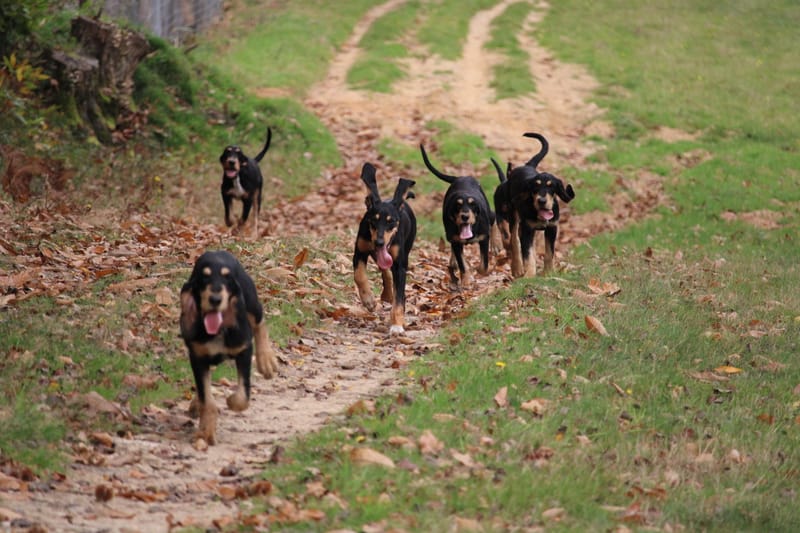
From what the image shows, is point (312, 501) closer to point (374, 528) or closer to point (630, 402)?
point (374, 528)

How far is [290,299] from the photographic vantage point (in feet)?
35.6

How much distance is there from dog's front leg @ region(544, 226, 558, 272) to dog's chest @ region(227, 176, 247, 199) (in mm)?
4849

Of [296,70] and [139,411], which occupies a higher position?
[139,411]

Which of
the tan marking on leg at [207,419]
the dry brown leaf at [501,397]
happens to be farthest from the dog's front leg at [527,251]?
the tan marking on leg at [207,419]

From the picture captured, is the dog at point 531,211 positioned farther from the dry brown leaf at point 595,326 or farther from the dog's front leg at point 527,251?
the dry brown leaf at point 595,326

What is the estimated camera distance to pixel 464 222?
12.1 meters

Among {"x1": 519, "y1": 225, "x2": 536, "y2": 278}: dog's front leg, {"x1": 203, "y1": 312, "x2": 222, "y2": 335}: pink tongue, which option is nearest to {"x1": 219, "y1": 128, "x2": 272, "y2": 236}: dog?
{"x1": 519, "y1": 225, "x2": 536, "y2": 278}: dog's front leg

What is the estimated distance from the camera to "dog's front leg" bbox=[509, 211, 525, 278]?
13.1 metres

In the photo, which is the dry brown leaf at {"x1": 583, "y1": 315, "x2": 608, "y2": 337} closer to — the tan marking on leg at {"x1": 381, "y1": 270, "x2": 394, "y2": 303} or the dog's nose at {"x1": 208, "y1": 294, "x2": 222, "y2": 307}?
the tan marking on leg at {"x1": 381, "y1": 270, "x2": 394, "y2": 303}

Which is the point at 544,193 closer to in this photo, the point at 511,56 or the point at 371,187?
the point at 371,187

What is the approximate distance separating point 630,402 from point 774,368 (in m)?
2.11

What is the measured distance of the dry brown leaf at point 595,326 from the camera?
969cm

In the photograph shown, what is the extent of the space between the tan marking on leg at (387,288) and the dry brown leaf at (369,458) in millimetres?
4758

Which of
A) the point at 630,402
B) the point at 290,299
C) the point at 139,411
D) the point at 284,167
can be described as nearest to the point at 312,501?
the point at 139,411
